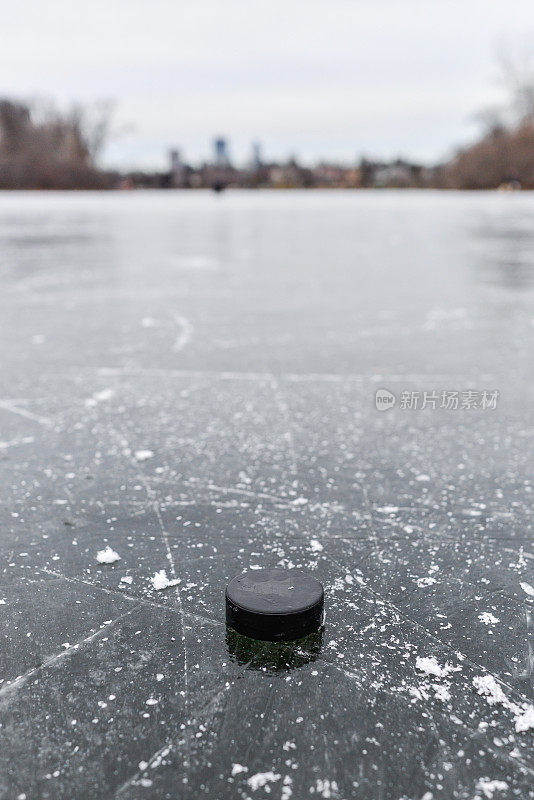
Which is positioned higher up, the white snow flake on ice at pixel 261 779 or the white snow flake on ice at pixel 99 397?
the white snow flake on ice at pixel 261 779

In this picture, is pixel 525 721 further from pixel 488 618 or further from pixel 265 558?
pixel 265 558

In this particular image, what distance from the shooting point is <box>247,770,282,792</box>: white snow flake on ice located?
1.38 meters

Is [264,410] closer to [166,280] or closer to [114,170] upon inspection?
[166,280]

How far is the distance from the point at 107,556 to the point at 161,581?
0.26m

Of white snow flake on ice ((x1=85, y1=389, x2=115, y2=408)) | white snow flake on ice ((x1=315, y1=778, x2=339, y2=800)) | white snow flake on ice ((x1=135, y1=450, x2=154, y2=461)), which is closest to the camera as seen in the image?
white snow flake on ice ((x1=315, y1=778, x2=339, y2=800))

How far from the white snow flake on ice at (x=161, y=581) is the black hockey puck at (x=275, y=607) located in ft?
0.92

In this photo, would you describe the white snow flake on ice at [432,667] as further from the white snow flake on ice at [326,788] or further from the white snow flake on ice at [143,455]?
the white snow flake on ice at [143,455]

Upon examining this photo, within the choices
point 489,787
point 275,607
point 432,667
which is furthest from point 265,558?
point 489,787

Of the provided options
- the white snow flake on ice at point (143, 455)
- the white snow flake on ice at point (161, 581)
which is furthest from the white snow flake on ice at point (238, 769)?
the white snow flake on ice at point (143, 455)

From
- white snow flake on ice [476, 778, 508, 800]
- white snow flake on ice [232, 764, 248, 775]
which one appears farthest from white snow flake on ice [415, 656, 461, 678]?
white snow flake on ice [232, 764, 248, 775]

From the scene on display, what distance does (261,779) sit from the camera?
4.58 feet

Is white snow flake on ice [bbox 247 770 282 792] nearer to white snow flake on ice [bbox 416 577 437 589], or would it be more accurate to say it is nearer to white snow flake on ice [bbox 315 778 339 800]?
white snow flake on ice [bbox 315 778 339 800]

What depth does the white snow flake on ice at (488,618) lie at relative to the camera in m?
1.92

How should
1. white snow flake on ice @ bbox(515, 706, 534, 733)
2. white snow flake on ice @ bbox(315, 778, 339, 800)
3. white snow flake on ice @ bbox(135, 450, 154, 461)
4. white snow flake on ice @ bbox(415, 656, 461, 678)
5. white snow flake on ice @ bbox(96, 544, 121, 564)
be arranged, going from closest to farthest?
white snow flake on ice @ bbox(315, 778, 339, 800)
white snow flake on ice @ bbox(515, 706, 534, 733)
white snow flake on ice @ bbox(415, 656, 461, 678)
white snow flake on ice @ bbox(96, 544, 121, 564)
white snow flake on ice @ bbox(135, 450, 154, 461)
